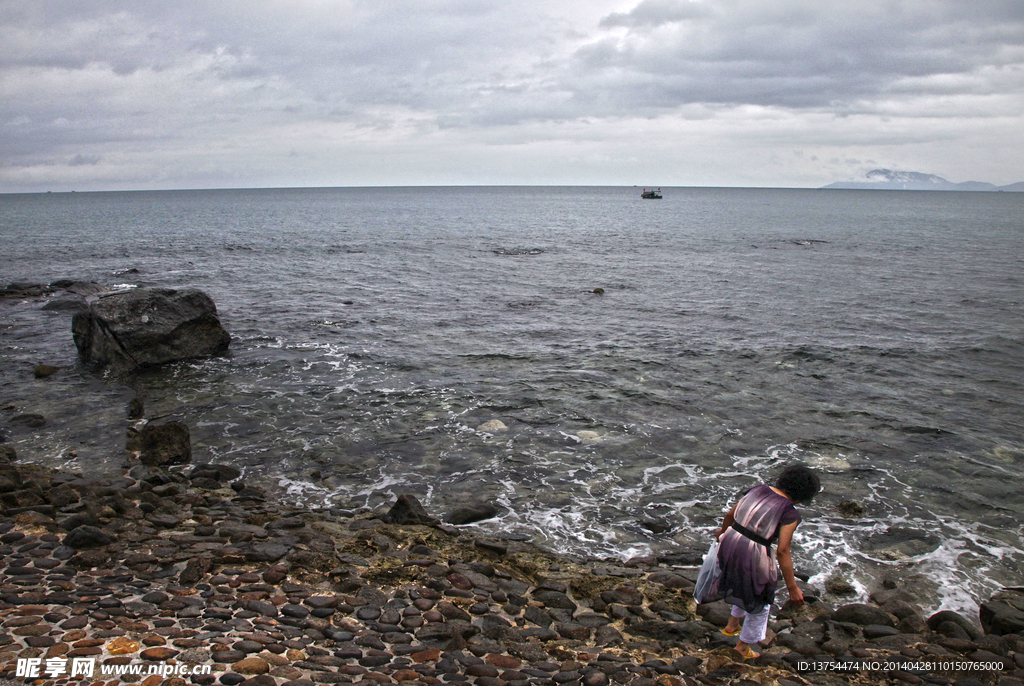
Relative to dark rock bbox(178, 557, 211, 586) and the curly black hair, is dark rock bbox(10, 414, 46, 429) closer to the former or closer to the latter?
dark rock bbox(178, 557, 211, 586)

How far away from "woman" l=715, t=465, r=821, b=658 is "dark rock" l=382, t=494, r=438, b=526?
6066 mm

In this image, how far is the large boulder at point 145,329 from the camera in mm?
21531

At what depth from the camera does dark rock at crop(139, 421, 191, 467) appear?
47.8 feet

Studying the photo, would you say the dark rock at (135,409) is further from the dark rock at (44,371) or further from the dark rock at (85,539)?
the dark rock at (85,539)

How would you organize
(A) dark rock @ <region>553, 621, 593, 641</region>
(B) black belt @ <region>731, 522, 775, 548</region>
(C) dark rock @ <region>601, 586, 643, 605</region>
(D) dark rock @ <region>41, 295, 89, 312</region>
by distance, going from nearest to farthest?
(B) black belt @ <region>731, 522, 775, 548</region> → (A) dark rock @ <region>553, 621, 593, 641</region> → (C) dark rock @ <region>601, 586, 643, 605</region> → (D) dark rock @ <region>41, 295, 89, 312</region>

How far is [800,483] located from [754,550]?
3.20ft

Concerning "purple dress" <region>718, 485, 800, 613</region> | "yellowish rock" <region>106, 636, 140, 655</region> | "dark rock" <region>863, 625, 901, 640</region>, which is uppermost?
"purple dress" <region>718, 485, 800, 613</region>

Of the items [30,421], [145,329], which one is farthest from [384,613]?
[145,329]

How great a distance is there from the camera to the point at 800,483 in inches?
282

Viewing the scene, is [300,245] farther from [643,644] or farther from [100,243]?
[643,644]

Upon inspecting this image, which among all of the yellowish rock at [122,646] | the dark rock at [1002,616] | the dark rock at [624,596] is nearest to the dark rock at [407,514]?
the dark rock at [624,596]

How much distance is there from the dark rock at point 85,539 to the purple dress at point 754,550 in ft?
29.8

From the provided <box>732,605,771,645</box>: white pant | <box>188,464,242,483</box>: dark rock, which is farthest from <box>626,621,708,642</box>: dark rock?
<box>188,464,242,483</box>: dark rock

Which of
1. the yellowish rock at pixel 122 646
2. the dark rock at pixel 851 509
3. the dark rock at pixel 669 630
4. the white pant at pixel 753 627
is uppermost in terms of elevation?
the yellowish rock at pixel 122 646
